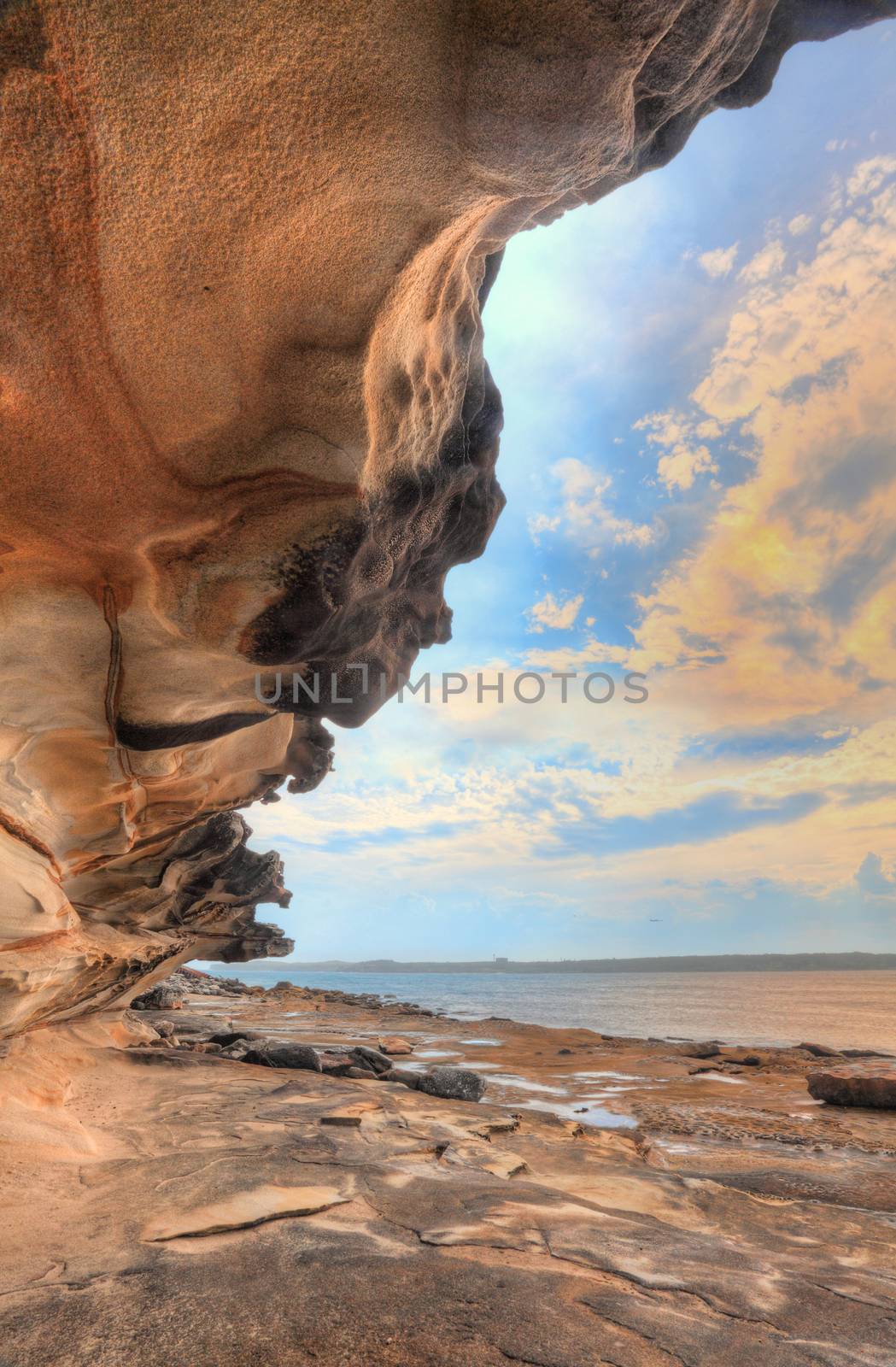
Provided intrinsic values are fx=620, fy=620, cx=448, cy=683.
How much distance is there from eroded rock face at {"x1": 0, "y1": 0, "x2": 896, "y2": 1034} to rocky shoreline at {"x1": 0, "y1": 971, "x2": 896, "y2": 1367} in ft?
4.67

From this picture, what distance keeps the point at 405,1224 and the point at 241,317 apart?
13.9 ft

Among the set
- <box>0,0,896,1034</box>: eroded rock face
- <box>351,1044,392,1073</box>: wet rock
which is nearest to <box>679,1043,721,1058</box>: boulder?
<box>351,1044,392,1073</box>: wet rock

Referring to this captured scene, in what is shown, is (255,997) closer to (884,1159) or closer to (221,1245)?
(884,1159)

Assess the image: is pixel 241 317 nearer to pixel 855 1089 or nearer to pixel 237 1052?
pixel 237 1052

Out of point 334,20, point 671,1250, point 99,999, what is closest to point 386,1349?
point 671,1250

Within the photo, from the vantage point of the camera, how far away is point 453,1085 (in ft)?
23.2

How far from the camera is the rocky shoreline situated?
198 centimetres

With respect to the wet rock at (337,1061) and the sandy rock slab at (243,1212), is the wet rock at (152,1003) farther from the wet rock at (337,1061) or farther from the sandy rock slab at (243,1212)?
the sandy rock slab at (243,1212)

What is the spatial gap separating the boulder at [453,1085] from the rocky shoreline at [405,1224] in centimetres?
8

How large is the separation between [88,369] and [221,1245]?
12.1ft

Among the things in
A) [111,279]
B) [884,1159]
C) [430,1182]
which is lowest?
[884,1159]

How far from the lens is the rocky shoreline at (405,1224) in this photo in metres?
1.98

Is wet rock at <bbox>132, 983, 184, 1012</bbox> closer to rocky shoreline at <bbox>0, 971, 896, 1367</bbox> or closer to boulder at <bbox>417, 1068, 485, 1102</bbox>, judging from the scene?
rocky shoreline at <bbox>0, 971, 896, 1367</bbox>

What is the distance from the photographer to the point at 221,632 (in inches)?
148
